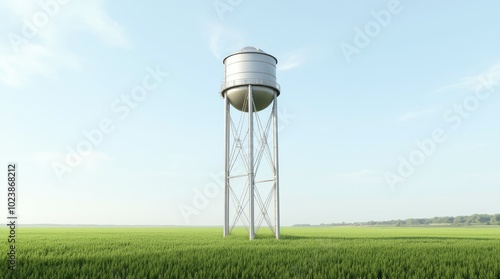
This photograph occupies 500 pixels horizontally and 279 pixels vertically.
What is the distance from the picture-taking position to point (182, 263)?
446 inches

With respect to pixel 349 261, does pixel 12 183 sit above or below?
above

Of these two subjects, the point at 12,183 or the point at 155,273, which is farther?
the point at 12,183

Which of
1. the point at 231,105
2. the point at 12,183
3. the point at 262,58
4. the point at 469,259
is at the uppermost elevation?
the point at 262,58

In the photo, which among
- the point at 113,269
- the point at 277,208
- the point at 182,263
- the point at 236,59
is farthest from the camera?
the point at 236,59

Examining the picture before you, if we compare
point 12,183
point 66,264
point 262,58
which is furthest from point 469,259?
point 262,58

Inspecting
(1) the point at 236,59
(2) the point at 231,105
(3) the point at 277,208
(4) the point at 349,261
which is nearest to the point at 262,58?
(1) the point at 236,59

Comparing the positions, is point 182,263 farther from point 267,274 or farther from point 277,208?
point 277,208

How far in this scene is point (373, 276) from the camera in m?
10.3

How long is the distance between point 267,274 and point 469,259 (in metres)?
7.68

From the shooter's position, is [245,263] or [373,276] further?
[245,263]

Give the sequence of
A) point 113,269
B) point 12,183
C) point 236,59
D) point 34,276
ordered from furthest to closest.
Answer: point 236,59, point 12,183, point 113,269, point 34,276

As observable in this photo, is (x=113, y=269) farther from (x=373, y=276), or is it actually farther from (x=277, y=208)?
(x=277, y=208)

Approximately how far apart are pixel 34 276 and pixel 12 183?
3990mm

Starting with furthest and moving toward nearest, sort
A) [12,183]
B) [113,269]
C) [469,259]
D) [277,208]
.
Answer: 1. [277,208]
2. [469,259]
3. [12,183]
4. [113,269]
